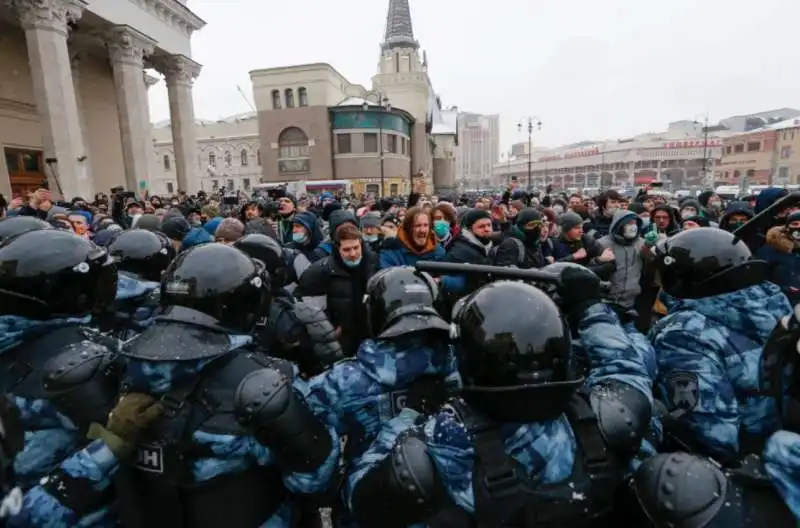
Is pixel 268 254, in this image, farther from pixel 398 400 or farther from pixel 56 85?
pixel 56 85

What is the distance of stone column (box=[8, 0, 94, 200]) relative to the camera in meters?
15.0

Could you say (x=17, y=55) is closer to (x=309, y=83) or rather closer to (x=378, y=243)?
(x=378, y=243)

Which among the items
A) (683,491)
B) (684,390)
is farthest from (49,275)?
(684,390)

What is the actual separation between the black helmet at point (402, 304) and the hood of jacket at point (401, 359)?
69 millimetres

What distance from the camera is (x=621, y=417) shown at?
139cm

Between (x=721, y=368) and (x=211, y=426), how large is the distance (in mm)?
1908

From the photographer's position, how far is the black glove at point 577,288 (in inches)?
68.4

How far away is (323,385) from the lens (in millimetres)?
1959

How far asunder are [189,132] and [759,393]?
26.3m

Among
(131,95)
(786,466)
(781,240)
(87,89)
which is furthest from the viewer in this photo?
(87,89)

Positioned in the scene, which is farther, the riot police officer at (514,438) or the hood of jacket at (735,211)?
the hood of jacket at (735,211)

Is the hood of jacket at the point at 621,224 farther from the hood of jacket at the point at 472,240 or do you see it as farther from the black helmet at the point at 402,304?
the black helmet at the point at 402,304

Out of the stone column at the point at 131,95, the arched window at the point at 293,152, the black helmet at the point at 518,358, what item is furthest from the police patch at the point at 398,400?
the arched window at the point at 293,152

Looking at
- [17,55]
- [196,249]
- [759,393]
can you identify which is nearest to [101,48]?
[17,55]
